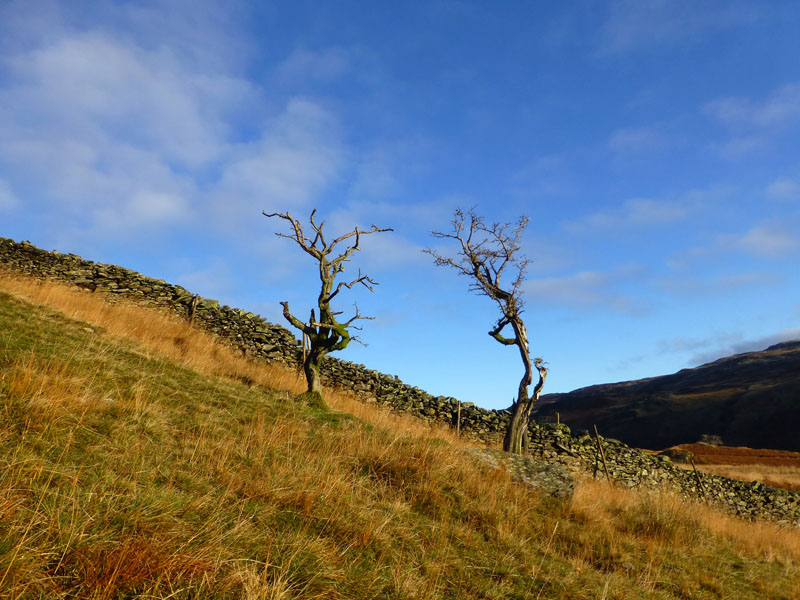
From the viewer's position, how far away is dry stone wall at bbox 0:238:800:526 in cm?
1912

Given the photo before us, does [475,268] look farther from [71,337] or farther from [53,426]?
[53,426]

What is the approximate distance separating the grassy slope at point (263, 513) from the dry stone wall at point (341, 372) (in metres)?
9.31

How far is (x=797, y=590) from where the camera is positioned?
7.51 metres

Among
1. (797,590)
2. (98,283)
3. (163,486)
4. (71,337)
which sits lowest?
(797,590)

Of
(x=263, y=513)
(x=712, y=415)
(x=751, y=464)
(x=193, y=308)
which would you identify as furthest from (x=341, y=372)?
(x=712, y=415)

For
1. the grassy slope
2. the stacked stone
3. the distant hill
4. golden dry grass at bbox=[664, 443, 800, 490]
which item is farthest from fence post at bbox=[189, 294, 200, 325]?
the distant hill

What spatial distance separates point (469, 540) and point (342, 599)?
99.2 inches

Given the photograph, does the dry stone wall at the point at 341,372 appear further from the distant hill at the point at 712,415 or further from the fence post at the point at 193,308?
the distant hill at the point at 712,415

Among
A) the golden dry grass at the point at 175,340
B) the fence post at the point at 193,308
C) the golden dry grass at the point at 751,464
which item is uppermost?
the fence post at the point at 193,308

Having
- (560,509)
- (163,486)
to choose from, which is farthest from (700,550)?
(163,486)

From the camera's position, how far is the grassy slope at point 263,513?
3.05 m

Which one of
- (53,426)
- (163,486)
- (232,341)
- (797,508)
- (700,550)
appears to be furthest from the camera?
(797,508)

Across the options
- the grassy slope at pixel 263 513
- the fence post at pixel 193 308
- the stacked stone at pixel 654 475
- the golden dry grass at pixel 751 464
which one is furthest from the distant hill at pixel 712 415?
the grassy slope at pixel 263 513

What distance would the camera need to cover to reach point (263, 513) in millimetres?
4434
